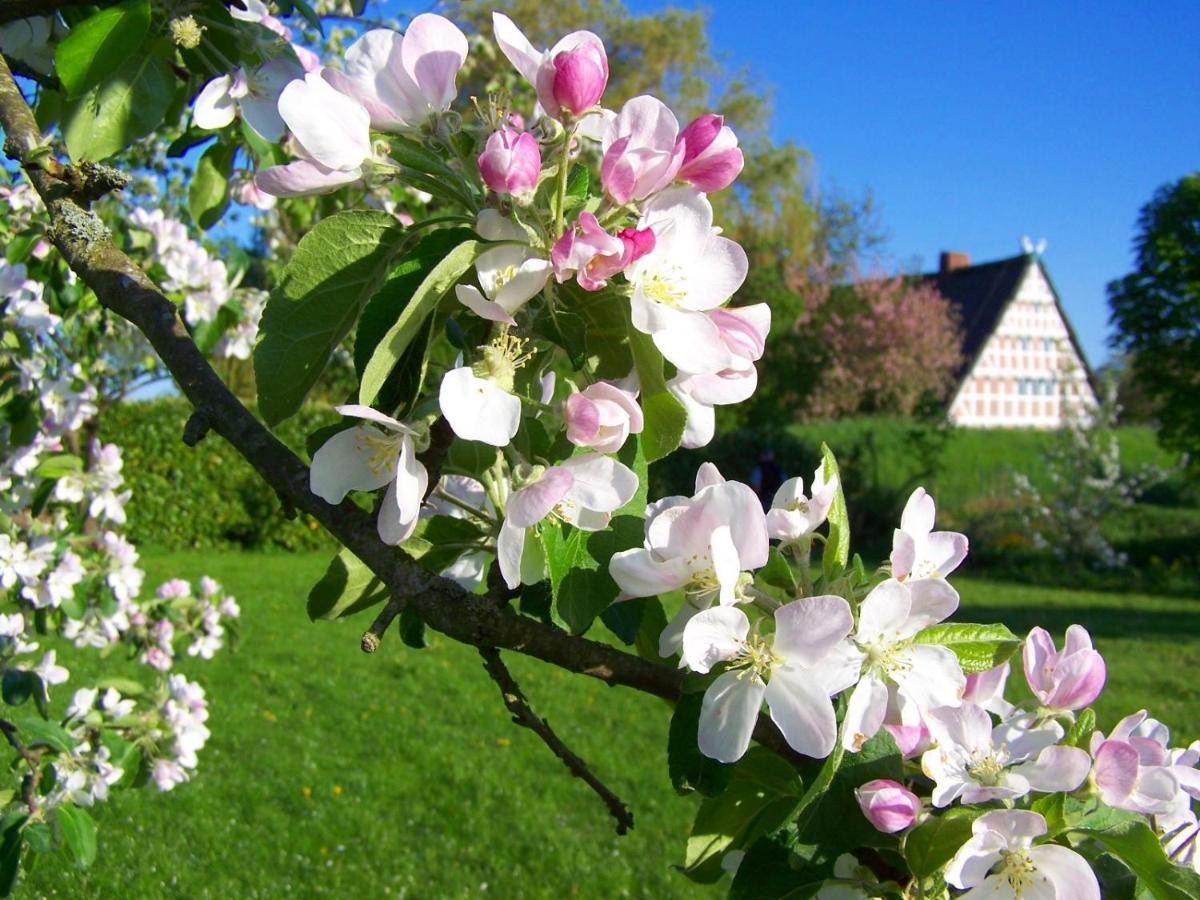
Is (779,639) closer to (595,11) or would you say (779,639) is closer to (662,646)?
(662,646)

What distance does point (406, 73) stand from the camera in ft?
2.85

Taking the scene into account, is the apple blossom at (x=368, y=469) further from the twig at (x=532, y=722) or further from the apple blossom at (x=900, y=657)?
the apple blossom at (x=900, y=657)

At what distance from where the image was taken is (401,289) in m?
0.85

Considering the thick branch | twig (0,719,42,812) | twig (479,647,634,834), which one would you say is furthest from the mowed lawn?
the thick branch

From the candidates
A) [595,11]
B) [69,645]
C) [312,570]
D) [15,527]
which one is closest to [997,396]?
[595,11]

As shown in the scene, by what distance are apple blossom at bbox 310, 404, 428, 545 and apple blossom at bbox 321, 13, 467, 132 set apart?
0.26 meters

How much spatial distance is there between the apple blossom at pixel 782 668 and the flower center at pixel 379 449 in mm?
264

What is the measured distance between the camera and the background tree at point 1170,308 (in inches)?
467

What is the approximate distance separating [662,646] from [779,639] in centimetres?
14

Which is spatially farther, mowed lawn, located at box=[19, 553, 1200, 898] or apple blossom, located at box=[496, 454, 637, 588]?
mowed lawn, located at box=[19, 553, 1200, 898]

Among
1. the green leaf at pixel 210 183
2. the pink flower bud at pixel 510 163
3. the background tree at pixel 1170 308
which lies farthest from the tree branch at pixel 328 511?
the background tree at pixel 1170 308

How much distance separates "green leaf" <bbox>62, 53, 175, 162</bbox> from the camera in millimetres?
1336

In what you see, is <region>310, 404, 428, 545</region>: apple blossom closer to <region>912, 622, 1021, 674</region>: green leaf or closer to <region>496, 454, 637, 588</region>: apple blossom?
<region>496, 454, 637, 588</region>: apple blossom

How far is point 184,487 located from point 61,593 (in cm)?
1062
